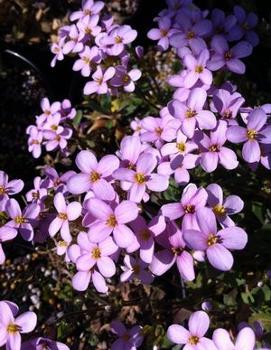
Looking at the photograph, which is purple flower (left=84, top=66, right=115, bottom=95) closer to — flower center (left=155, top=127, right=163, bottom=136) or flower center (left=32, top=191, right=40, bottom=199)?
flower center (left=155, top=127, right=163, bottom=136)

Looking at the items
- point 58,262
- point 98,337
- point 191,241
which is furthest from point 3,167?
point 191,241

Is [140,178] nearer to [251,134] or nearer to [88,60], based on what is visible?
[251,134]

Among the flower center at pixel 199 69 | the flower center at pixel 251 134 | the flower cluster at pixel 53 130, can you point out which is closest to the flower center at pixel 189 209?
the flower center at pixel 251 134

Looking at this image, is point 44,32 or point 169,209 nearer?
point 169,209

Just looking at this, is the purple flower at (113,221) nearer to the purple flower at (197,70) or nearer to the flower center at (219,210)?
the flower center at (219,210)

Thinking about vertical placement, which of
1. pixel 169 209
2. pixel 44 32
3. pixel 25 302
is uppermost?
pixel 169 209

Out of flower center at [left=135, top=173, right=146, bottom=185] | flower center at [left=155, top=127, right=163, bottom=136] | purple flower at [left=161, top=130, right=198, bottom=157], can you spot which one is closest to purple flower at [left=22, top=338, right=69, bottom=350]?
flower center at [left=135, top=173, right=146, bottom=185]

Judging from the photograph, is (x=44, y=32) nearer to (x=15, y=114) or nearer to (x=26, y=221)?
(x=15, y=114)

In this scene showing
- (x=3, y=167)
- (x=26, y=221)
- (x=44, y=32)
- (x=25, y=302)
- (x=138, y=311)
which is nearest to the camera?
(x=26, y=221)
